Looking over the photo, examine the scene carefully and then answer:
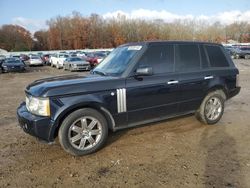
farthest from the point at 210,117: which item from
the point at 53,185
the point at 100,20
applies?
the point at 100,20

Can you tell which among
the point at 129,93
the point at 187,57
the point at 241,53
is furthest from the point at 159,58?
the point at 241,53

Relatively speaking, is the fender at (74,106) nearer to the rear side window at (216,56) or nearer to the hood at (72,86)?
the hood at (72,86)

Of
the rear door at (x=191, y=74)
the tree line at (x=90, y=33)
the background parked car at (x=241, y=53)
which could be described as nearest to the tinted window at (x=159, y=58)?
the rear door at (x=191, y=74)

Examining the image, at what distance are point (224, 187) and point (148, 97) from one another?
2.26 m

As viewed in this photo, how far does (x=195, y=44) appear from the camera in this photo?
21.2ft

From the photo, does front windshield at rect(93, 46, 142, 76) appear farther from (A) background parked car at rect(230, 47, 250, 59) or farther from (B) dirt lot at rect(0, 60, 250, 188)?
(A) background parked car at rect(230, 47, 250, 59)

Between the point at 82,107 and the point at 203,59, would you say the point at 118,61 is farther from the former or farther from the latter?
the point at 203,59

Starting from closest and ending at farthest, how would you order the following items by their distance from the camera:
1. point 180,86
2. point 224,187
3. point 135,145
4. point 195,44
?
point 224,187 < point 135,145 < point 180,86 < point 195,44

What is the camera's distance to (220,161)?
4637 mm

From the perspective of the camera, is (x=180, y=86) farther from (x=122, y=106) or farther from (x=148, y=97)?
(x=122, y=106)

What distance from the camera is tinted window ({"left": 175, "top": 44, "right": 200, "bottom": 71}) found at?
6031 mm

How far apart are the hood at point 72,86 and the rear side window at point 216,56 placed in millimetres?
2566

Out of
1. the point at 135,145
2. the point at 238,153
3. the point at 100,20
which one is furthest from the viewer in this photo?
the point at 100,20

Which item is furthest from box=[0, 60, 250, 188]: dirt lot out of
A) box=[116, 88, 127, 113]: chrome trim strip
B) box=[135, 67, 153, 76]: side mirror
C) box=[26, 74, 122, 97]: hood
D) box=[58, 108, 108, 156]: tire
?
box=[135, 67, 153, 76]: side mirror
